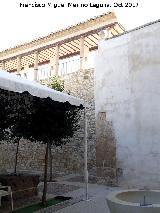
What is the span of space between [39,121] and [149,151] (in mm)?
4621

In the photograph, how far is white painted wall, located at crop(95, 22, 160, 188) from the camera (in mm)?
10852

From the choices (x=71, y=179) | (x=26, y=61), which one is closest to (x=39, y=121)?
(x=71, y=179)

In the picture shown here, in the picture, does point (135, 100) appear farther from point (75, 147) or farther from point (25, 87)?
point (25, 87)

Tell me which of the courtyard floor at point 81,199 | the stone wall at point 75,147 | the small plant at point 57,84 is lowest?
the courtyard floor at point 81,199

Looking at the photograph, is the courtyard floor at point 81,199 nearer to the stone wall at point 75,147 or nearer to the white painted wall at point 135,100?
the white painted wall at point 135,100

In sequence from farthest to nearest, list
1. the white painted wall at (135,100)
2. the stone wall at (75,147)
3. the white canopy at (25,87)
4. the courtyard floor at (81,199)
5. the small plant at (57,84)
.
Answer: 1. the small plant at (57,84)
2. the stone wall at (75,147)
3. the white painted wall at (135,100)
4. the courtyard floor at (81,199)
5. the white canopy at (25,87)

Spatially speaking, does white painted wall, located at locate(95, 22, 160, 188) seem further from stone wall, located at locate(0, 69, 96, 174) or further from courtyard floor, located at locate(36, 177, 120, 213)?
stone wall, located at locate(0, 69, 96, 174)

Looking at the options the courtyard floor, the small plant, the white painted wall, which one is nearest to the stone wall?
the small plant

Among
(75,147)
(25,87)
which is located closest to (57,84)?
(75,147)

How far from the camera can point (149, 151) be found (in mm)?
10883

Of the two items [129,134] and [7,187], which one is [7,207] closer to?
[7,187]

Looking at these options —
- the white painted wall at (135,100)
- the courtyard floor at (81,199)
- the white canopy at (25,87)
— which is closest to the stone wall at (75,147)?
the white painted wall at (135,100)

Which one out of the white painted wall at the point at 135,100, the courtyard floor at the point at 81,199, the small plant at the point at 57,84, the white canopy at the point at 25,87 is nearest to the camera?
the white canopy at the point at 25,87

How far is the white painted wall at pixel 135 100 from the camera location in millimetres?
10852
